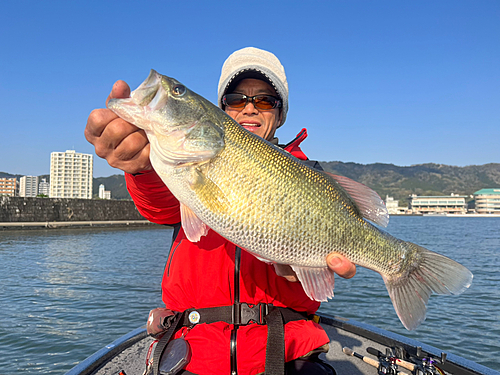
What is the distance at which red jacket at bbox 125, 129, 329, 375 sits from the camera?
252cm

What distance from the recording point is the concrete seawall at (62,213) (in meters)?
39.5

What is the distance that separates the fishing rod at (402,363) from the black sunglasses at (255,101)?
3.44m

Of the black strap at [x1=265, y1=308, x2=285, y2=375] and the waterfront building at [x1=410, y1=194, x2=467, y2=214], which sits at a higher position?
the waterfront building at [x1=410, y1=194, x2=467, y2=214]

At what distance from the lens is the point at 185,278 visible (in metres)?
2.78

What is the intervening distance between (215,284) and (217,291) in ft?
0.18

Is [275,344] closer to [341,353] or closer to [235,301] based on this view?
[235,301]

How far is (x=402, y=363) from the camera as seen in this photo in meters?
4.31

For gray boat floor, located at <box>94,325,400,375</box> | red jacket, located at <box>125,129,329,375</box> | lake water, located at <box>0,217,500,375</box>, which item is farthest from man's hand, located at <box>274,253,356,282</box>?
lake water, located at <box>0,217,500,375</box>

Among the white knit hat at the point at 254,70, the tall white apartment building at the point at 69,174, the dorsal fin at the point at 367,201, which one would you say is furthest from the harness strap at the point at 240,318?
the tall white apartment building at the point at 69,174

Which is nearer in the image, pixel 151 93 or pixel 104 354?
pixel 151 93

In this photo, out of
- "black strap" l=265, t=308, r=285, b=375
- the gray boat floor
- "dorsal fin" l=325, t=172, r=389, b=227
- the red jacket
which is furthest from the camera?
the gray boat floor

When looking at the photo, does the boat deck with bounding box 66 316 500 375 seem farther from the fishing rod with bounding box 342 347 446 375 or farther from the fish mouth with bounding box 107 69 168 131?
the fish mouth with bounding box 107 69 168 131

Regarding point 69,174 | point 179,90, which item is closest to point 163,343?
point 179,90

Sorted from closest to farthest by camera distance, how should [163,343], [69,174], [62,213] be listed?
1. [163,343]
2. [62,213]
3. [69,174]
